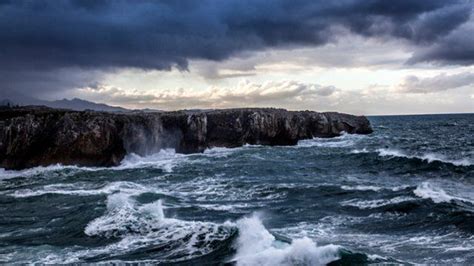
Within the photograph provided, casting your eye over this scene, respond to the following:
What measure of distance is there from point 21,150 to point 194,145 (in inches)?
800

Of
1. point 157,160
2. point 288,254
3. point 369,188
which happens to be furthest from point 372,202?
point 157,160

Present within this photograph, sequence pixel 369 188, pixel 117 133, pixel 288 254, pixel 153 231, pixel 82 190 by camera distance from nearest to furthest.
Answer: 1. pixel 288 254
2. pixel 153 231
3. pixel 369 188
4. pixel 82 190
5. pixel 117 133

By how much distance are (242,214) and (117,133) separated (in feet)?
93.6

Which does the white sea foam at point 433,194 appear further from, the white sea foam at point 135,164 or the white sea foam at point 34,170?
the white sea foam at point 34,170

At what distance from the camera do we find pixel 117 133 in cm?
4956

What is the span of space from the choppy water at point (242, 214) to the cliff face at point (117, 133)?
2574 millimetres

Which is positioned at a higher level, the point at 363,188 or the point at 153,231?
the point at 363,188

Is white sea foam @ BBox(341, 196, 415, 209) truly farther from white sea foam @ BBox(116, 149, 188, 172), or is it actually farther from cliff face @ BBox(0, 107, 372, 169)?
cliff face @ BBox(0, 107, 372, 169)

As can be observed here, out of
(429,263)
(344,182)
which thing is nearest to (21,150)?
(344,182)

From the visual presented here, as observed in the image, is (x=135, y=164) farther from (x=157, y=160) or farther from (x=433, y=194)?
(x=433, y=194)

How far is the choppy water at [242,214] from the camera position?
1727cm

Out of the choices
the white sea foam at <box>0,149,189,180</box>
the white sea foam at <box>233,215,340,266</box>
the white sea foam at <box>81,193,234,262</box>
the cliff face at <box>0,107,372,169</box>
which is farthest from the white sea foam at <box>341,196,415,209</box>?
the cliff face at <box>0,107,372,169</box>

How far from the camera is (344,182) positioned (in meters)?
34.1

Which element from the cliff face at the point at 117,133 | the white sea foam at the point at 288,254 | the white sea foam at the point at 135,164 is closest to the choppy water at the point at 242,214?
the white sea foam at the point at 288,254
